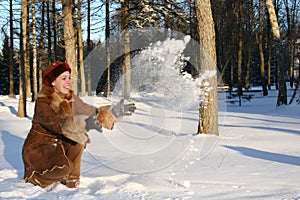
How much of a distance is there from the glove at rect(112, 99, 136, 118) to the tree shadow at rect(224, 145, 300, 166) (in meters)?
2.69

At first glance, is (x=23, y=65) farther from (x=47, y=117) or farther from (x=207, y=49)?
(x=47, y=117)

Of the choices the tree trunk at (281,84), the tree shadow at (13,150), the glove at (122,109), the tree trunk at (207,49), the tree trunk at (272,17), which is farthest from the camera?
the tree trunk at (281,84)

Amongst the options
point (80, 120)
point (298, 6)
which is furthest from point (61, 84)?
point (298, 6)

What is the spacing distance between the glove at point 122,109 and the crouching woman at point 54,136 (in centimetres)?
14

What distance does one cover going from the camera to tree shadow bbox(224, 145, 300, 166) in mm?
4978

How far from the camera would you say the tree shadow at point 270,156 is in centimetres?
498

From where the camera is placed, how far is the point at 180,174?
4309mm

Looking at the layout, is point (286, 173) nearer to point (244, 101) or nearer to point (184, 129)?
point (184, 129)

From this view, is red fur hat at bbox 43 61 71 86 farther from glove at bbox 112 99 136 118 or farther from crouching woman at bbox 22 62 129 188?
glove at bbox 112 99 136 118

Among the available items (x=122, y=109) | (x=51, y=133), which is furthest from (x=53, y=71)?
(x=122, y=109)

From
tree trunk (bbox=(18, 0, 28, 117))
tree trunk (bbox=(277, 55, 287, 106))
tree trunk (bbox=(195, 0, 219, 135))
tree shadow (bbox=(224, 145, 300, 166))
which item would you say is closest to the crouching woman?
tree shadow (bbox=(224, 145, 300, 166))

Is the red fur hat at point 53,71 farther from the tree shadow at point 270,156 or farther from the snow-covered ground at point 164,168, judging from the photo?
the tree shadow at point 270,156

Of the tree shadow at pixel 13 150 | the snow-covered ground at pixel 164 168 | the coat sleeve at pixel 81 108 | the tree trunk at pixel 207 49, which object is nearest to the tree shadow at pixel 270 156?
the snow-covered ground at pixel 164 168

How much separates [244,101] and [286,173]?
17337mm
